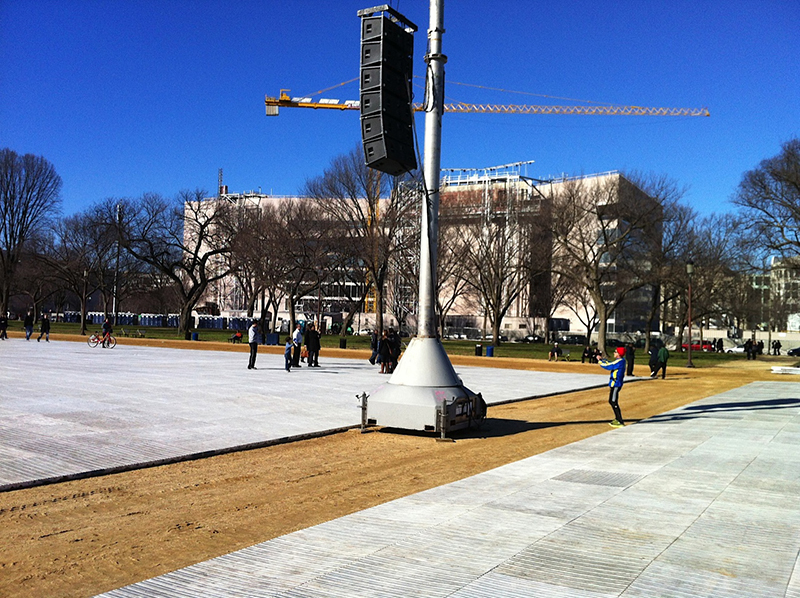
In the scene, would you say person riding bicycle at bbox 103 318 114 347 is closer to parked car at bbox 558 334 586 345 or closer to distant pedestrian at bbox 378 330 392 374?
distant pedestrian at bbox 378 330 392 374

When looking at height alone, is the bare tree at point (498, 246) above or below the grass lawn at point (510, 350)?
above

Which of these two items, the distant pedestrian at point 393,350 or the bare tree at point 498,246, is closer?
the distant pedestrian at point 393,350

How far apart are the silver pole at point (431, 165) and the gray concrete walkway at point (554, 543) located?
3895mm

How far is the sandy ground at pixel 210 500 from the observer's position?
17.0ft

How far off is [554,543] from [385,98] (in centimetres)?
700

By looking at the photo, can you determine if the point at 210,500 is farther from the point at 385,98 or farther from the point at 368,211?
the point at 368,211

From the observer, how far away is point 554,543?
5.68 meters

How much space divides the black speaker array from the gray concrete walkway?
15.6 feet

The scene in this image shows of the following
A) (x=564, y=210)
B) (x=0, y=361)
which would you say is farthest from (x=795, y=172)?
(x=0, y=361)

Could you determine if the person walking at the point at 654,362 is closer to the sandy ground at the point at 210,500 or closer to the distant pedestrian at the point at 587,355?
the distant pedestrian at the point at 587,355

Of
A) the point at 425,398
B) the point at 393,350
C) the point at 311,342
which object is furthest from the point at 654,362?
the point at 425,398

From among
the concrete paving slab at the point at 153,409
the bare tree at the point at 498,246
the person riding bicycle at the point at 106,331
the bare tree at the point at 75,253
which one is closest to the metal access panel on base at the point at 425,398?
the concrete paving slab at the point at 153,409

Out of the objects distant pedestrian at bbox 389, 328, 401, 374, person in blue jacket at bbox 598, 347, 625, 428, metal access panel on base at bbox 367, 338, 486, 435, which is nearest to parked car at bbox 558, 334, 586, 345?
distant pedestrian at bbox 389, 328, 401, 374

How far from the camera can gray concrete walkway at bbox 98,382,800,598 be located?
183 inches
